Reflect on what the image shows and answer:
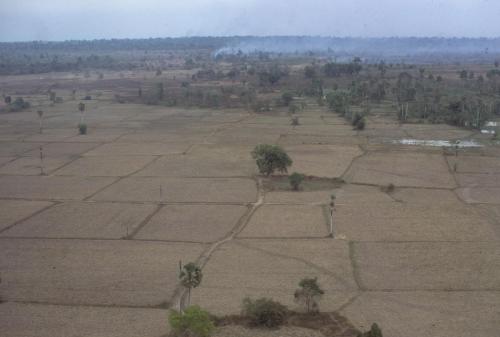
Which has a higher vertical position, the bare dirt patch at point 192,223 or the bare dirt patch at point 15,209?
the bare dirt patch at point 192,223

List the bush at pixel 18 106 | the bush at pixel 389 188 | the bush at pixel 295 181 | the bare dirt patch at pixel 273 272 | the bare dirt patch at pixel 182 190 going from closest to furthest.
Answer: the bare dirt patch at pixel 273 272, the bare dirt patch at pixel 182 190, the bush at pixel 389 188, the bush at pixel 295 181, the bush at pixel 18 106

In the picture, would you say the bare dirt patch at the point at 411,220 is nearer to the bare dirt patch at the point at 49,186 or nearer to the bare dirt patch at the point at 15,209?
the bare dirt patch at the point at 49,186

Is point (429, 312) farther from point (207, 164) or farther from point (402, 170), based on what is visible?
point (207, 164)

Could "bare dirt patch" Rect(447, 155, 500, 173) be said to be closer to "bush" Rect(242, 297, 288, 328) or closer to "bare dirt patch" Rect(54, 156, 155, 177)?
"bare dirt patch" Rect(54, 156, 155, 177)

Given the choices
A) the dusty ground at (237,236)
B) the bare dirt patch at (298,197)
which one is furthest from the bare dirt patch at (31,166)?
the bare dirt patch at (298,197)

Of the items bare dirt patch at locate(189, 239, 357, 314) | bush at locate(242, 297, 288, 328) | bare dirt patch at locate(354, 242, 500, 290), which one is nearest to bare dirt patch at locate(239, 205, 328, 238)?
bare dirt patch at locate(189, 239, 357, 314)
